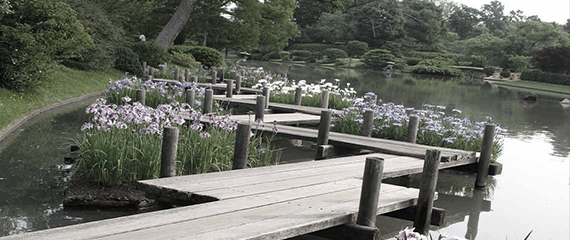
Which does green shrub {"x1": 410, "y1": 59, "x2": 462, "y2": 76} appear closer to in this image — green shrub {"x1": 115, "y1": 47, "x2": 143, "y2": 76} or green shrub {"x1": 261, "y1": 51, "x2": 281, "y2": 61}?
green shrub {"x1": 261, "y1": 51, "x2": 281, "y2": 61}

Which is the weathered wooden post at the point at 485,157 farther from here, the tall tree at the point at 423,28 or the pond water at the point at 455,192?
the tall tree at the point at 423,28

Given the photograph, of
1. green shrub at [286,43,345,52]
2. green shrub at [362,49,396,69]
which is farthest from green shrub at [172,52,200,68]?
green shrub at [286,43,345,52]

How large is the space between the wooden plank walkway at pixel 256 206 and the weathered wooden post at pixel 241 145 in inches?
13.9

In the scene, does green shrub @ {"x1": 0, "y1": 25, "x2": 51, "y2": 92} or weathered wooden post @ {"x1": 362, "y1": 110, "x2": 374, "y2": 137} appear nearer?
weathered wooden post @ {"x1": 362, "y1": 110, "x2": 374, "y2": 137}

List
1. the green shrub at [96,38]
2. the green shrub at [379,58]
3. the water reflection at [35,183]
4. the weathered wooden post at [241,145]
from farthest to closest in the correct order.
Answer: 1. the green shrub at [379,58]
2. the green shrub at [96,38]
3. the weathered wooden post at [241,145]
4. the water reflection at [35,183]

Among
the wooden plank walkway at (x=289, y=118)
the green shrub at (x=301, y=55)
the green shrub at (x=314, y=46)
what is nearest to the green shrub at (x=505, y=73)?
the green shrub at (x=314, y=46)

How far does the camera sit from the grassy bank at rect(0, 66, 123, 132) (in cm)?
1176

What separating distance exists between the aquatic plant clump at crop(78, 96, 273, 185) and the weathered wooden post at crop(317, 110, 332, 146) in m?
1.61

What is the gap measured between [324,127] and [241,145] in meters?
2.55

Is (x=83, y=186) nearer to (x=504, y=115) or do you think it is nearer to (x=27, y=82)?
(x=27, y=82)

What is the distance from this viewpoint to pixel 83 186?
709 cm

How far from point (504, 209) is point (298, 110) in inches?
256

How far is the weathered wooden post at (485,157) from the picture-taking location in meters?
9.51

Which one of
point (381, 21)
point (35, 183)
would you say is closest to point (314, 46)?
point (381, 21)
